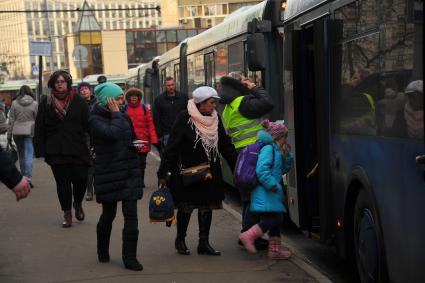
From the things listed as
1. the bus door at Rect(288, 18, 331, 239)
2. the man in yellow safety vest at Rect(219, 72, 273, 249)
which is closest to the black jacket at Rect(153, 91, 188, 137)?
the man in yellow safety vest at Rect(219, 72, 273, 249)

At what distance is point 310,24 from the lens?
7516 millimetres

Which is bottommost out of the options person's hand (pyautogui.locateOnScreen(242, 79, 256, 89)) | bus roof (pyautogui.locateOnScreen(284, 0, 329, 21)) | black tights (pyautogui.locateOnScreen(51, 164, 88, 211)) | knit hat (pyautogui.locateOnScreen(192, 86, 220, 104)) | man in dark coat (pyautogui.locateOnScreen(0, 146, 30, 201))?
black tights (pyautogui.locateOnScreen(51, 164, 88, 211))

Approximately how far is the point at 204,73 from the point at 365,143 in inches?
369

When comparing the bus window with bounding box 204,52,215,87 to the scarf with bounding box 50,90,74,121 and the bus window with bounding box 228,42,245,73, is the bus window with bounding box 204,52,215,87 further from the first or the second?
the scarf with bounding box 50,90,74,121

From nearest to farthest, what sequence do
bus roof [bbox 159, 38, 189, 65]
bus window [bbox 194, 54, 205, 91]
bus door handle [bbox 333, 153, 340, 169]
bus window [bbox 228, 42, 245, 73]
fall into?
bus door handle [bbox 333, 153, 340, 169] < bus window [bbox 228, 42, 245, 73] < bus window [bbox 194, 54, 205, 91] < bus roof [bbox 159, 38, 189, 65]

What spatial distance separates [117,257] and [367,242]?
296 centimetres

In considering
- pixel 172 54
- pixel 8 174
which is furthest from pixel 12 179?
pixel 172 54

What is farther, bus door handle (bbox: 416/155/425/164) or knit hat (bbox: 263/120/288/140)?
knit hat (bbox: 263/120/288/140)

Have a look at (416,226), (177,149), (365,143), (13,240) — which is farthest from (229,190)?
(416,226)

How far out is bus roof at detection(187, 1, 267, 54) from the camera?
10.9 meters

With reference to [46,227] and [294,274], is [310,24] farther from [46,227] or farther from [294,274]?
[46,227]

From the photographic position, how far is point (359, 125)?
6.02 metres

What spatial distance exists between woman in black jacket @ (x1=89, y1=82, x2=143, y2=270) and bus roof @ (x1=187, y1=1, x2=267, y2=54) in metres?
3.56

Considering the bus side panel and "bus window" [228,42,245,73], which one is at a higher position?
"bus window" [228,42,245,73]
